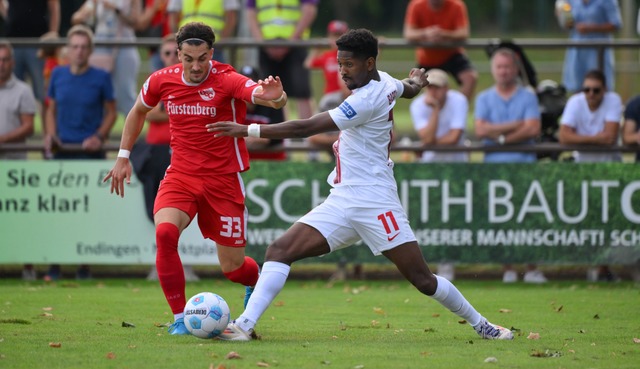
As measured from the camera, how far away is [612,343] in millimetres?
8906

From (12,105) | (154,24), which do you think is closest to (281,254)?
(12,105)

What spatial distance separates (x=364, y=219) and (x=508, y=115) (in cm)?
595

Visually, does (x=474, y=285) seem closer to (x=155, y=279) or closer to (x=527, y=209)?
(x=527, y=209)

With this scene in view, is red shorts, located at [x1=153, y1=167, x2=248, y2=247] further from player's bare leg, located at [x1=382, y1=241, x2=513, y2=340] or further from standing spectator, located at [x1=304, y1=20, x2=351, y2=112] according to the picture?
standing spectator, located at [x1=304, y1=20, x2=351, y2=112]

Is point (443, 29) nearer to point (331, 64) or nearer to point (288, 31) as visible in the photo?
point (288, 31)

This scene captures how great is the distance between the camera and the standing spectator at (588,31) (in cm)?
1540

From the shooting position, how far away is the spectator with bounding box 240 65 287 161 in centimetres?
1396

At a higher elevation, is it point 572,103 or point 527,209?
point 572,103

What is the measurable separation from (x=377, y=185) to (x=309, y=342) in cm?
133

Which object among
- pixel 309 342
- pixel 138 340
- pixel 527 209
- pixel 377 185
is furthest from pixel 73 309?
pixel 527 209

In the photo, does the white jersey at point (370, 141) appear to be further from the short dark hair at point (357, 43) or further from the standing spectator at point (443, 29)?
the standing spectator at point (443, 29)

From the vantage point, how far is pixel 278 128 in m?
8.12

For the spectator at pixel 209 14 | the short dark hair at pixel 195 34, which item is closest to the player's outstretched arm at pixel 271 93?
the short dark hair at pixel 195 34

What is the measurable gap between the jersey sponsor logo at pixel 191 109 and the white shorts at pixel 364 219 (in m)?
1.30
